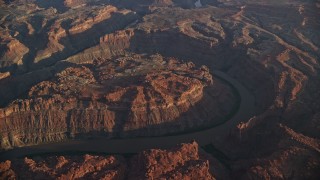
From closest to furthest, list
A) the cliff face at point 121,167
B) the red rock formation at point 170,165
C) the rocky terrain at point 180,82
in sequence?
the red rock formation at point 170,165 < the cliff face at point 121,167 < the rocky terrain at point 180,82

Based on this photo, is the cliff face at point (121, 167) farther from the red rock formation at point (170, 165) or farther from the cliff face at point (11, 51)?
the cliff face at point (11, 51)

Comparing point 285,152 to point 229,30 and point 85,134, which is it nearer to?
point 85,134

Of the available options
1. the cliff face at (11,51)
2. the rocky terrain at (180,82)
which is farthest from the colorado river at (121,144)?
the cliff face at (11,51)

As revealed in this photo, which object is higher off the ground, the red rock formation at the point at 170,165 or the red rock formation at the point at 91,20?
the red rock formation at the point at 170,165

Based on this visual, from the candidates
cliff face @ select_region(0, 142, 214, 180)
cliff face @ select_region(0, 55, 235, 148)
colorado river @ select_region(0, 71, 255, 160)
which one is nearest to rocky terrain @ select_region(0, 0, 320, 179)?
cliff face @ select_region(0, 55, 235, 148)

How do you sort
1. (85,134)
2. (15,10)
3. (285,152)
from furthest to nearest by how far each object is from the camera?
(15,10) → (85,134) → (285,152)

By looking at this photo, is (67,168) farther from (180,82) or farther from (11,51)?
(11,51)

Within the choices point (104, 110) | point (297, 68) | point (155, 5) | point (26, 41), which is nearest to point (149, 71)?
point (104, 110)
